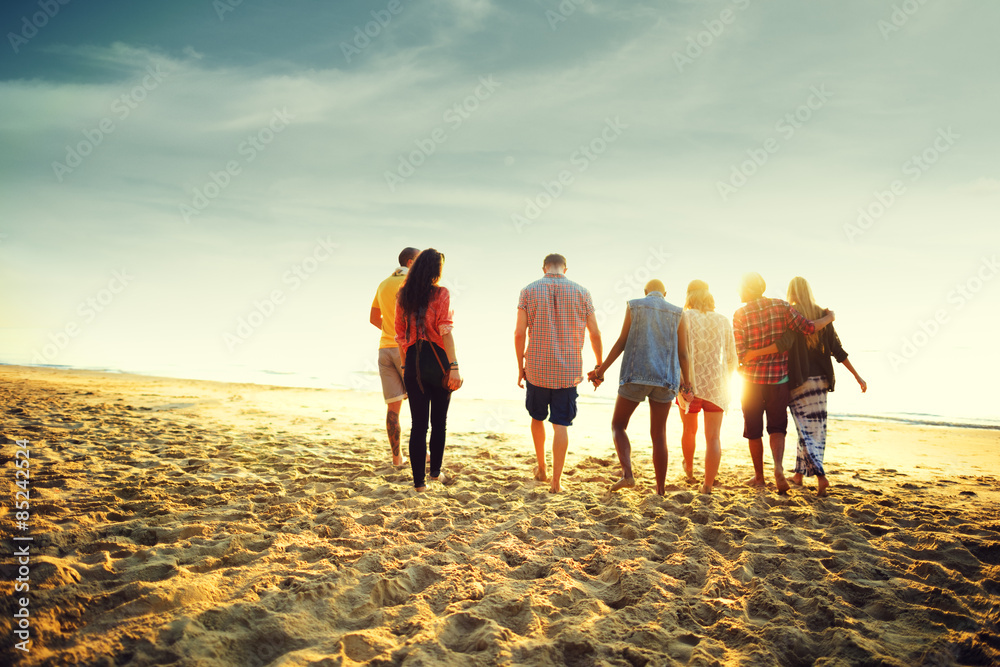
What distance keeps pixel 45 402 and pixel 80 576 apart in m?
7.75

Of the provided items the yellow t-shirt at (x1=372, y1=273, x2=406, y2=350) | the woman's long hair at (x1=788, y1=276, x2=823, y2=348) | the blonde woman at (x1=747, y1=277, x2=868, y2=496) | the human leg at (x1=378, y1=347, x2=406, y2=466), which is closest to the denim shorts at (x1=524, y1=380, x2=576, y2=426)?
the human leg at (x1=378, y1=347, x2=406, y2=466)

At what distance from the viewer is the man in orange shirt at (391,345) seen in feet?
17.0

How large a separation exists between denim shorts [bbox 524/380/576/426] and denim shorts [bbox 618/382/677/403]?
1.59ft

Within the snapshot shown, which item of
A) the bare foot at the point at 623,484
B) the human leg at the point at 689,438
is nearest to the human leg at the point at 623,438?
the bare foot at the point at 623,484

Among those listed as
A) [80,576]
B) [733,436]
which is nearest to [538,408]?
[80,576]

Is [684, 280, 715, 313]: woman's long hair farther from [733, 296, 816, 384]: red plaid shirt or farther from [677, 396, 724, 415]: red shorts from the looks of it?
[677, 396, 724, 415]: red shorts

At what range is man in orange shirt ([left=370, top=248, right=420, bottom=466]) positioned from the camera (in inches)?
204

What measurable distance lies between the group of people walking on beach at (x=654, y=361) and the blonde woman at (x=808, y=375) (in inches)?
0.4

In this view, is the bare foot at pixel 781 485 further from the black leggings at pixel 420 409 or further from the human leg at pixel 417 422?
the human leg at pixel 417 422

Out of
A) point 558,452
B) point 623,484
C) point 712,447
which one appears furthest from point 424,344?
point 712,447

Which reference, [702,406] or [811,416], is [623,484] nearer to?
[702,406]

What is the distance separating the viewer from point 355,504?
13.3 feet

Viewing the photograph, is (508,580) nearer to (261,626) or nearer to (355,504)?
(261,626)

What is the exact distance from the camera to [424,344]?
14.6 ft
